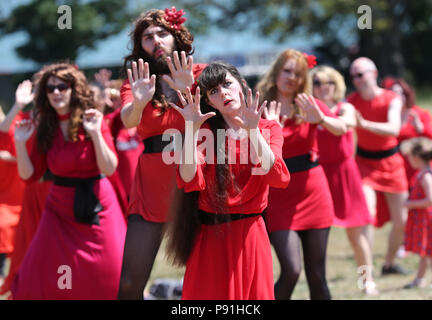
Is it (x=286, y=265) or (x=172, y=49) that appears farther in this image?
(x=286, y=265)

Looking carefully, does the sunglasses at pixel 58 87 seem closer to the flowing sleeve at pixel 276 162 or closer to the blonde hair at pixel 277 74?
the blonde hair at pixel 277 74

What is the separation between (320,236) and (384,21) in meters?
19.4

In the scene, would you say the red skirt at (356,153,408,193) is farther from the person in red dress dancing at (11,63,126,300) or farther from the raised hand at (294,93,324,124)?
the person in red dress dancing at (11,63,126,300)

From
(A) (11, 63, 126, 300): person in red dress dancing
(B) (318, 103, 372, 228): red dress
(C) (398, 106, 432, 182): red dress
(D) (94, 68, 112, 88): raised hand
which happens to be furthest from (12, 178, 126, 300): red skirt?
(C) (398, 106, 432, 182): red dress

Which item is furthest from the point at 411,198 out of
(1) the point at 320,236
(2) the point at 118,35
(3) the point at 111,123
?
(2) the point at 118,35

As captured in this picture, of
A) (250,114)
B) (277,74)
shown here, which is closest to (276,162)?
(250,114)

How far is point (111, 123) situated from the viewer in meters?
5.82

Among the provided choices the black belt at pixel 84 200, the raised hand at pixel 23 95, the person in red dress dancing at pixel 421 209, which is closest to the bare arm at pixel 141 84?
the black belt at pixel 84 200

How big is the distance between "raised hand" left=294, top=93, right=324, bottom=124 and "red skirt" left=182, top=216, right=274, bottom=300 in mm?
1255

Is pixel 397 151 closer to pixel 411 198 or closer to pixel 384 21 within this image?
pixel 411 198

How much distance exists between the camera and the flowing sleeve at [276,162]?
3.15 m

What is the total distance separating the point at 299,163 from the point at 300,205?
30 centimetres

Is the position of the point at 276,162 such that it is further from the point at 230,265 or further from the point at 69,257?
the point at 69,257

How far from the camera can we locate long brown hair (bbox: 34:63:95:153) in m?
4.59
